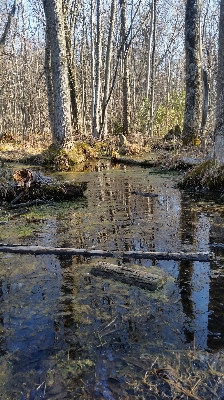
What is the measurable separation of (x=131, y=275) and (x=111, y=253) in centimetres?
68

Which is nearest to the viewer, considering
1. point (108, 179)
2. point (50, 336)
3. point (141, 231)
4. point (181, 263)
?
point (50, 336)

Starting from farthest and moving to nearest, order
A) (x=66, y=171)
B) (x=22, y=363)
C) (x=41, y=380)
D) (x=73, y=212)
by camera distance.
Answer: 1. (x=66, y=171)
2. (x=73, y=212)
3. (x=22, y=363)
4. (x=41, y=380)

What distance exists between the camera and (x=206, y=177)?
28.5 feet

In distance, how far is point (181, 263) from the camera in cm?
435

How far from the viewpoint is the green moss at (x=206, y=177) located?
27.6 ft

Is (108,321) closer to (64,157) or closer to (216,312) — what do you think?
(216,312)

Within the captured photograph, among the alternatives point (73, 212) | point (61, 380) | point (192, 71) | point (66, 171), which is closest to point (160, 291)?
point (61, 380)

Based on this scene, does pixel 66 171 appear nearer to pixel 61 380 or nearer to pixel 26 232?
pixel 26 232

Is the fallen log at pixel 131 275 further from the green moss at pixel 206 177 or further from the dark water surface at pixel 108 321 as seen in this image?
the green moss at pixel 206 177

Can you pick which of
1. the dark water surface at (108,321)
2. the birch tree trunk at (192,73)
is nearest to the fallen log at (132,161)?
the birch tree trunk at (192,73)

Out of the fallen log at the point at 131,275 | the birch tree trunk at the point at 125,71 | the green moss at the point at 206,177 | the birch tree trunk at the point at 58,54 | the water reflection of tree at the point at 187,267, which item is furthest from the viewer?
the birch tree trunk at the point at 125,71

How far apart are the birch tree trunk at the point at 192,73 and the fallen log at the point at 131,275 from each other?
1033 cm

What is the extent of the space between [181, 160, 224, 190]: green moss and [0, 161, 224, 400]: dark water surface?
287 cm

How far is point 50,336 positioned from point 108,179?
7974mm
